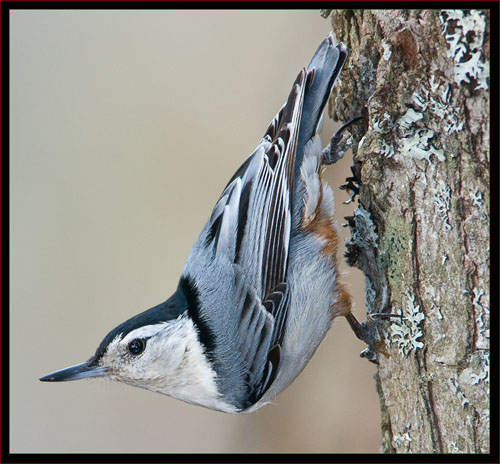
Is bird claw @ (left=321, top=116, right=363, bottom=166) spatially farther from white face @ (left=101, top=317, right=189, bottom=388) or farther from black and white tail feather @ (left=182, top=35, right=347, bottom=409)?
white face @ (left=101, top=317, right=189, bottom=388)

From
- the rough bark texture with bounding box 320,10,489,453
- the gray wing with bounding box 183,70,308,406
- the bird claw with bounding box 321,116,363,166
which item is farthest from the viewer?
the bird claw with bounding box 321,116,363,166

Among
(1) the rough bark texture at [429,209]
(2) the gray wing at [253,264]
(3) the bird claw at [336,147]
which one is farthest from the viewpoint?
(3) the bird claw at [336,147]

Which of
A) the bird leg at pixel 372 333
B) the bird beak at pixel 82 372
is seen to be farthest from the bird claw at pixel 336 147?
the bird beak at pixel 82 372

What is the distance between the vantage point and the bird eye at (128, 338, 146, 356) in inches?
70.0

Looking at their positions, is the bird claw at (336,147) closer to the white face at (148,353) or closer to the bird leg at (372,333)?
the bird leg at (372,333)

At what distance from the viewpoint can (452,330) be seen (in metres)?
1.47

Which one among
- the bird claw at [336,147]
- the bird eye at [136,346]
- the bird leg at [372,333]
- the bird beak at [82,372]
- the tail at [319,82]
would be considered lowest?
the bird leg at [372,333]

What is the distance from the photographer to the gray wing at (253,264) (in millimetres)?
1775

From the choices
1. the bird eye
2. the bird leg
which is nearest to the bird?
the bird eye

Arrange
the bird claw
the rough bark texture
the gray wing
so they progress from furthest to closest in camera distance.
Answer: the bird claw, the gray wing, the rough bark texture

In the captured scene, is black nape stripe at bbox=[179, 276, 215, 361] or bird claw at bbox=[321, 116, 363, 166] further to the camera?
bird claw at bbox=[321, 116, 363, 166]

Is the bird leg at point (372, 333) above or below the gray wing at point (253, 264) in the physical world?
below

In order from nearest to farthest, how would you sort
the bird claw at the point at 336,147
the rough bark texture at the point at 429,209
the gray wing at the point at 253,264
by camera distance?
the rough bark texture at the point at 429,209 < the gray wing at the point at 253,264 < the bird claw at the point at 336,147

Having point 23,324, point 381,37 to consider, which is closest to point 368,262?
point 381,37
